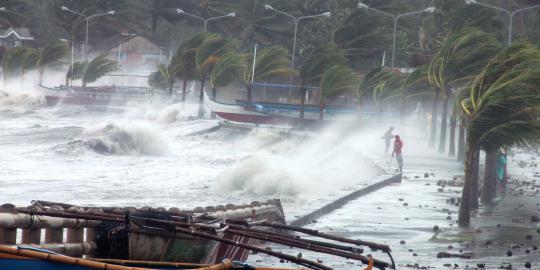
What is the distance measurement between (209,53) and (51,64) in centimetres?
3121

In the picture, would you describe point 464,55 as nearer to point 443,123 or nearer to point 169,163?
point 443,123

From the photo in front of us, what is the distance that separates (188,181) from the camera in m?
37.9

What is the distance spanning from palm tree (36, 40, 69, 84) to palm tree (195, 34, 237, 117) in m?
24.1

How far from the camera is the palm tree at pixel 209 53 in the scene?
2849 inches

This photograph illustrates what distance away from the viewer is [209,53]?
242ft

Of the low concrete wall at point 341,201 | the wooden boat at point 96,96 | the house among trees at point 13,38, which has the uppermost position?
the house among trees at point 13,38

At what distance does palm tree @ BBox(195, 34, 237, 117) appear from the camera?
72.4 meters

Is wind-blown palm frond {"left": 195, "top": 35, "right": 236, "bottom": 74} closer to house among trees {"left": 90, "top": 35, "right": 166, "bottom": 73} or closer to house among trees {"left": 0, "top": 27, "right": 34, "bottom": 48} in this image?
house among trees {"left": 90, "top": 35, "right": 166, "bottom": 73}

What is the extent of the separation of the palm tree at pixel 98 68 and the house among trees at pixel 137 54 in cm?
1945

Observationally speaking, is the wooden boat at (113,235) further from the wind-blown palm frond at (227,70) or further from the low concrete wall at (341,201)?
the wind-blown palm frond at (227,70)

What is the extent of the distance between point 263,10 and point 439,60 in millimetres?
72222

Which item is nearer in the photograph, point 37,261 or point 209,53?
point 37,261

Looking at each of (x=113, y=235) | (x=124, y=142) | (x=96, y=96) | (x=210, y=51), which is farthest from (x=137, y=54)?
(x=113, y=235)

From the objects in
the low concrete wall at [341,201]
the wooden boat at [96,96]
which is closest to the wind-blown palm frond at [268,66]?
the wooden boat at [96,96]
